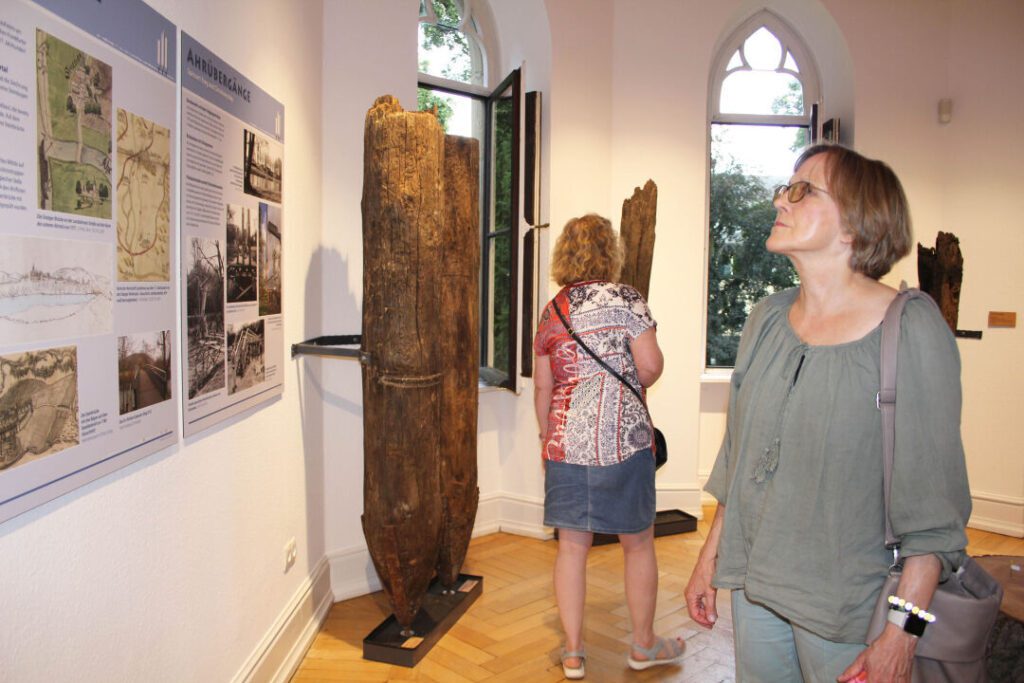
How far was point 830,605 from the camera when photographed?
1.43m

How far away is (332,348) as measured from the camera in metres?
2.94

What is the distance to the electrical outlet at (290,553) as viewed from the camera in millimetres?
2865

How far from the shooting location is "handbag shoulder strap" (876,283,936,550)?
135cm

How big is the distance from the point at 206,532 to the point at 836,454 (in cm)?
170

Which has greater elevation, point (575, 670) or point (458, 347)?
point (458, 347)

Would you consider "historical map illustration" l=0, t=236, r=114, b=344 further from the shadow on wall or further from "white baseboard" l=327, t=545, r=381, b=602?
"white baseboard" l=327, t=545, r=381, b=602

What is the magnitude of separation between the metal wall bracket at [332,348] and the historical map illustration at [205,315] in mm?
687

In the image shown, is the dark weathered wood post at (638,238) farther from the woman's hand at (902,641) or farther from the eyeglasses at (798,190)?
the woman's hand at (902,641)

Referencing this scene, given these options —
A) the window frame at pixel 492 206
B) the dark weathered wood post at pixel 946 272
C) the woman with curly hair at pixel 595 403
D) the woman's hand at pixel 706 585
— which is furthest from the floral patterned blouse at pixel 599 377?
the dark weathered wood post at pixel 946 272

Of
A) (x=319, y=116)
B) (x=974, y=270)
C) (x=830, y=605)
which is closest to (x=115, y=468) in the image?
(x=830, y=605)

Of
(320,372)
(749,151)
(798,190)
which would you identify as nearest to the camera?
(798,190)

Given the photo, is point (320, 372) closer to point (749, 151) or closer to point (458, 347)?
point (458, 347)

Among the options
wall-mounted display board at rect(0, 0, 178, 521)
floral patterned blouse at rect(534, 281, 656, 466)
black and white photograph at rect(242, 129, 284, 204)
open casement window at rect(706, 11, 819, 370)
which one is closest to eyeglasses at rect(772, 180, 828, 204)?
floral patterned blouse at rect(534, 281, 656, 466)

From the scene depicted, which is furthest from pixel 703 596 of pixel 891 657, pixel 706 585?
pixel 891 657
